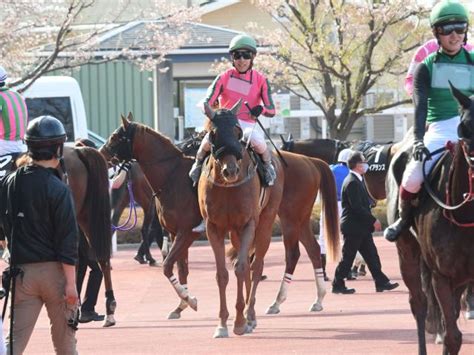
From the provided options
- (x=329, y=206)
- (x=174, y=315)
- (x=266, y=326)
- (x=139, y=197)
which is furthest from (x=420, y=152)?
(x=139, y=197)

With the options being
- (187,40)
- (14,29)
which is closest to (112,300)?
(14,29)

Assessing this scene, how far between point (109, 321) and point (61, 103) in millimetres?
16437

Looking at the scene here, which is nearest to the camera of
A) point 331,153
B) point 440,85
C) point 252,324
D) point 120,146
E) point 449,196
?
point 449,196

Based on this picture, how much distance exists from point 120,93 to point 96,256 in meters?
31.4

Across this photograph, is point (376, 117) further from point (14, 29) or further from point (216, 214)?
point (216, 214)

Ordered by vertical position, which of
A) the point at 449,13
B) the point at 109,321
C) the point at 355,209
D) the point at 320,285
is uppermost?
the point at 449,13

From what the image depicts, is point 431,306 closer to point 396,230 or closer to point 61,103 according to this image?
point 396,230

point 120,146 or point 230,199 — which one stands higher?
point 120,146

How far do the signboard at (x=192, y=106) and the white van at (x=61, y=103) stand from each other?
1420 centimetres

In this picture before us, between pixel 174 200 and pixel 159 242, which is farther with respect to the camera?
pixel 159 242

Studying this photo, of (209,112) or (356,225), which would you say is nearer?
(209,112)

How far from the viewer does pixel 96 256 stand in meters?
13.5

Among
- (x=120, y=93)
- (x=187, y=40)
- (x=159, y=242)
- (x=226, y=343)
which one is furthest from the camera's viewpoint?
(x=120, y=93)

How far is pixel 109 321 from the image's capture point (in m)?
13.6
